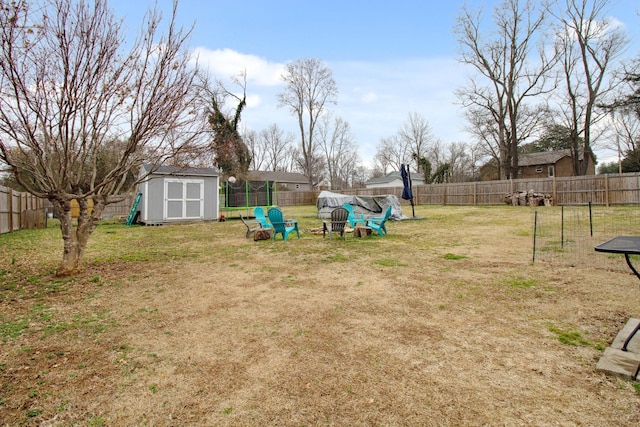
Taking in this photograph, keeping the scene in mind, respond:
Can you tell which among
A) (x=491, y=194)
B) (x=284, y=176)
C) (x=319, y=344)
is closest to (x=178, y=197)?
(x=319, y=344)

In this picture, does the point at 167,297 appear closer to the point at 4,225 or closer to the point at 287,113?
the point at 4,225

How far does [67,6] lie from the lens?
4301 millimetres

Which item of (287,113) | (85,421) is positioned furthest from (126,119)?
(287,113)

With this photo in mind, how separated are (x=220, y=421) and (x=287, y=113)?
113 feet

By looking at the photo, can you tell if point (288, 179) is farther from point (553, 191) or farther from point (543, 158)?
point (553, 191)

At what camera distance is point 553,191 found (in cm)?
1767

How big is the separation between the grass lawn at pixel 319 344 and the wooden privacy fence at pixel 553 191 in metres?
13.6

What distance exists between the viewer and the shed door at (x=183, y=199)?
14.0 m

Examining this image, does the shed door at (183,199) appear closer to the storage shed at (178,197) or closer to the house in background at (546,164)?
the storage shed at (178,197)

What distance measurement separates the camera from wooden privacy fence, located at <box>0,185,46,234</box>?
10984 mm

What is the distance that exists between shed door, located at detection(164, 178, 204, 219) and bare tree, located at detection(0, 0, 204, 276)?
8973 millimetres

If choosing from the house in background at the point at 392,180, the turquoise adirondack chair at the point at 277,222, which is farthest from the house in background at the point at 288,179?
the turquoise adirondack chair at the point at 277,222

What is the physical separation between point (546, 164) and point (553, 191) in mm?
19522

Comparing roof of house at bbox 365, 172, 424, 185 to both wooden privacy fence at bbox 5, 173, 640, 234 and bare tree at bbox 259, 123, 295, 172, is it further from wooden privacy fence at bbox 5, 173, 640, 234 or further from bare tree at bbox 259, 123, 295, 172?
wooden privacy fence at bbox 5, 173, 640, 234
